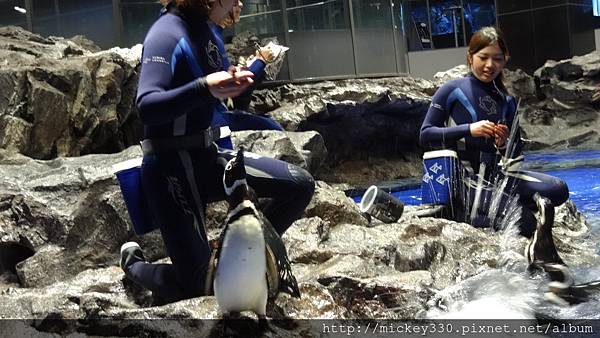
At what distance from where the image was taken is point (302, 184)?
223cm

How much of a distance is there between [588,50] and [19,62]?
50.0 feet

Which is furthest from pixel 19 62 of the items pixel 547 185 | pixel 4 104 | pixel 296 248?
pixel 547 185

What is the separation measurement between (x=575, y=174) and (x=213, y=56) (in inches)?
248

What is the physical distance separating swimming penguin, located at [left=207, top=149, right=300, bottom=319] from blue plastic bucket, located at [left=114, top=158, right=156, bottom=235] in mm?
467

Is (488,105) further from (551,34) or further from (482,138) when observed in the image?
(551,34)

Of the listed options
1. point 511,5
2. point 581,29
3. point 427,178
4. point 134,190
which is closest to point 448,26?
point 511,5

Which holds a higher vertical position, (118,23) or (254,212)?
(118,23)

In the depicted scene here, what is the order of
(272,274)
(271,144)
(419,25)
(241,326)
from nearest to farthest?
(241,326) < (272,274) < (271,144) < (419,25)

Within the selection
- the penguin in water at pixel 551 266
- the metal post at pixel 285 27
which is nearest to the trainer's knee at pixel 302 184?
the penguin in water at pixel 551 266

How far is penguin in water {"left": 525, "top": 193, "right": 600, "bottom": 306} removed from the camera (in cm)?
236

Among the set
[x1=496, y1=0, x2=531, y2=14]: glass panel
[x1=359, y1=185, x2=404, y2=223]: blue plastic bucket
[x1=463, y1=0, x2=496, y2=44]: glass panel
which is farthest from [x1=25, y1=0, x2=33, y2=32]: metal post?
[x1=496, y1=0, x2=531, y2=14]: glass panel

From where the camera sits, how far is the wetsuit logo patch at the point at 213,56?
214cm

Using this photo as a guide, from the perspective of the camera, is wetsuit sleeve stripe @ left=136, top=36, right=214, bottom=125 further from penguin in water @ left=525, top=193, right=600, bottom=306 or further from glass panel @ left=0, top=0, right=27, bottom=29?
glass panel @ left=0, top=0, right=27, bottom=29

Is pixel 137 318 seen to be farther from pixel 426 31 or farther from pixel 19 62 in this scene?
pixel 426 31
